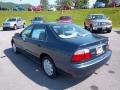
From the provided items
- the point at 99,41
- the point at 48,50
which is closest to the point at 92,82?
the point at 99,41

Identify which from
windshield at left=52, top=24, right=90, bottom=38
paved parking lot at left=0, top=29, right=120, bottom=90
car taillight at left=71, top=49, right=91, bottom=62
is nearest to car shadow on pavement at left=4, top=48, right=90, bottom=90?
paved parking lot at left=0, top=29, right=120, bottom=90

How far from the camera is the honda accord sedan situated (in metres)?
4.59

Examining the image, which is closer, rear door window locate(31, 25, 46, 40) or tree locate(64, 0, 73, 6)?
rear door window locate(31, 25, 46, 40)

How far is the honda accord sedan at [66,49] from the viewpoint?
4.59 meters

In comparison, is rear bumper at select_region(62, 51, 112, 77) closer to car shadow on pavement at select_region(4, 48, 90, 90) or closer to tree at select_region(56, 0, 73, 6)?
car shadow on pavement at select_region(4, 48, 90, 90)

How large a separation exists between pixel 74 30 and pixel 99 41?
3.42ft

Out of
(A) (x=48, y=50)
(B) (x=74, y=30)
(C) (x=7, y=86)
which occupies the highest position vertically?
(B) (x=74, y=30)

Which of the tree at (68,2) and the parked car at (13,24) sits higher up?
the tree at (68,2)

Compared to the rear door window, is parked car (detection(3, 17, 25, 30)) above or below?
below

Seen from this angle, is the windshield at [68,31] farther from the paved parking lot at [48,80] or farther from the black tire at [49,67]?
the paved parking lot at [48,80]

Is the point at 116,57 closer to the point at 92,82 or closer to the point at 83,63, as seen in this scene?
the point at 92,82

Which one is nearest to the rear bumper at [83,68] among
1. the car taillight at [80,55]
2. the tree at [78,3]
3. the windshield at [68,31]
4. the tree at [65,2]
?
the car taillight at [80,55]

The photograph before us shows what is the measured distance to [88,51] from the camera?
4691mm

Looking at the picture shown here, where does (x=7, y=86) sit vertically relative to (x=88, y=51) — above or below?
below
